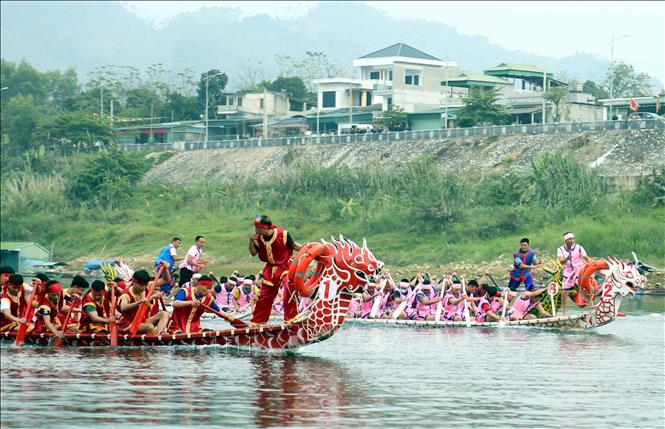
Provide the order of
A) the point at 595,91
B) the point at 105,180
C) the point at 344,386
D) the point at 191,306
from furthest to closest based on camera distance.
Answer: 1. the point at 595,91
2. the point at 105,180
3. the point at 191,306
4. the point at 344,386

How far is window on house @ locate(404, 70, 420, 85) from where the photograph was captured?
101 m

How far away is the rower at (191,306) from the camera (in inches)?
867

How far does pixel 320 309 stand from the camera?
21.5 metres

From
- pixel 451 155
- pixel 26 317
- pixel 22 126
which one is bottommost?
pixel 26 317

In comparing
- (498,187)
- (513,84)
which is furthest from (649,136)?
(513,84)

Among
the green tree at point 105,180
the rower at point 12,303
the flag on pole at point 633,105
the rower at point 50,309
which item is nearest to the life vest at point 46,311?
the rower at point 50,309

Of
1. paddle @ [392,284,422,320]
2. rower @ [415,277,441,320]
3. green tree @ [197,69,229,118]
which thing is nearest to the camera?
rower @ [415,277,441,320]

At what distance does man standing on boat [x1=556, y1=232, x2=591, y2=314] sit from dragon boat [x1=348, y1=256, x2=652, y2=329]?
0.11 metres

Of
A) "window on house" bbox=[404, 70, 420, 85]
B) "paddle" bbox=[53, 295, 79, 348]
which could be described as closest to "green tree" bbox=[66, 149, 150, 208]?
"window on house" bbox=[404, 70, 420, 85]

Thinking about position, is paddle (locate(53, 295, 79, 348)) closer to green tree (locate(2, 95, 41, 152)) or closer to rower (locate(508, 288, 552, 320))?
rower (locate(508, 288, 552, 320))

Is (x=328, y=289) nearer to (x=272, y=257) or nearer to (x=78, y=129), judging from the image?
(x=272, y=257)

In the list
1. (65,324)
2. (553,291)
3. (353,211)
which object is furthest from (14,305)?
(353,211)

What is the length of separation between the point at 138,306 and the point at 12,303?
2.22m

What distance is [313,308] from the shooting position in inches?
848
